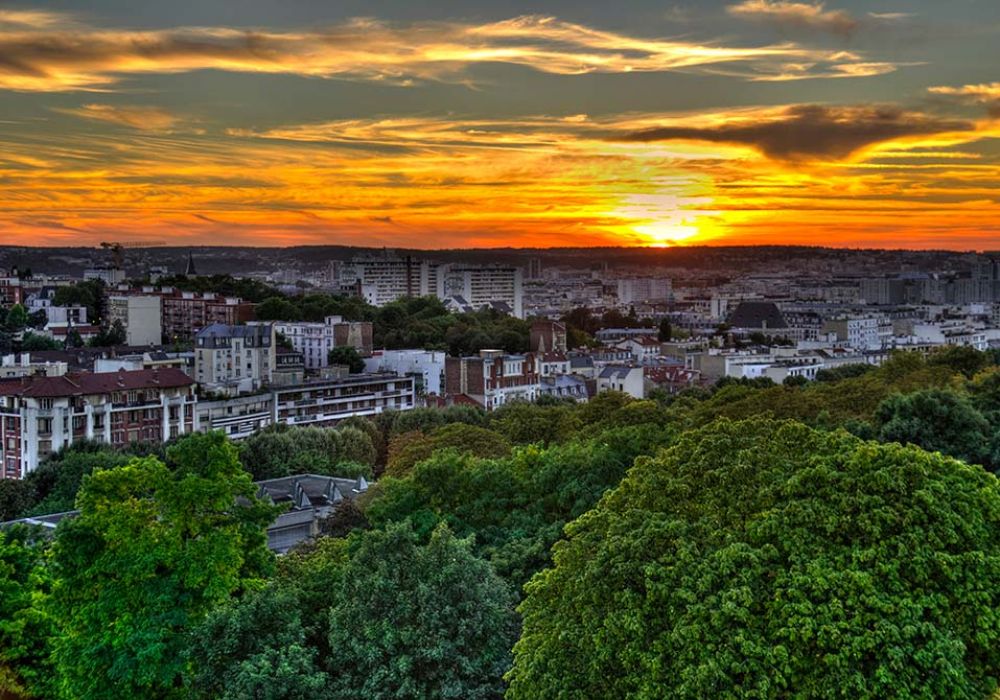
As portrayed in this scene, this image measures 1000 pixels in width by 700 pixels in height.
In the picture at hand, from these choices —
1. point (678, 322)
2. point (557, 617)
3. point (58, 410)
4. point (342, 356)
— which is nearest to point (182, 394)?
point (58, 410)

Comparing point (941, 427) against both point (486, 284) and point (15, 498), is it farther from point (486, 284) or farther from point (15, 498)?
point (486, 284)

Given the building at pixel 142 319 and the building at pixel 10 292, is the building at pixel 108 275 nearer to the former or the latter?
the building at pixel 10 292

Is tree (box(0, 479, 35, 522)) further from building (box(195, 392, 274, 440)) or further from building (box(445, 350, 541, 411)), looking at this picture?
building (box(445, 350, 541, 411))

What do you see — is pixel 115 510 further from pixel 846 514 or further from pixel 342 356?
pixel 342 356

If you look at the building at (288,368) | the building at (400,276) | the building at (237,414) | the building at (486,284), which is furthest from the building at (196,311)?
the building at (486,284)

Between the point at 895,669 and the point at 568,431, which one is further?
the point at 568,431

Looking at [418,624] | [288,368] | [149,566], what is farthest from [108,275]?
[418,624]
